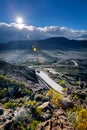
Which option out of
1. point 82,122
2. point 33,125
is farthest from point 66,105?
point 33,125

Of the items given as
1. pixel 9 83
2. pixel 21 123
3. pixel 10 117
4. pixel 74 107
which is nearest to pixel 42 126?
pixel 21 123

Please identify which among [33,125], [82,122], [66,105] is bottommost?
[66,105]

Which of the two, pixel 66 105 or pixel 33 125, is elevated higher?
pixel 33 125

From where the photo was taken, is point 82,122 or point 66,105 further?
point 66,105

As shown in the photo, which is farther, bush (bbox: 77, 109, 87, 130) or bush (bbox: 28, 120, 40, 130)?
bush (bbox: 28, 120, 40, 130)

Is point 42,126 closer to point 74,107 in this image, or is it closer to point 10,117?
point 10,117

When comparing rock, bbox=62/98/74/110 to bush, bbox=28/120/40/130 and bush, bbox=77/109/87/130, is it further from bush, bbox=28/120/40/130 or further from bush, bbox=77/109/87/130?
bush, bbox=28/120/40/130

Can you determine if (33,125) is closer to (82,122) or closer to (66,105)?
(82,122)

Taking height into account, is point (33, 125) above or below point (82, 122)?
below

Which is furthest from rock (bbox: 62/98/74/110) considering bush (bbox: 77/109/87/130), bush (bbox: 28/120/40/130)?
bush (bbox: 28/120/40/130)

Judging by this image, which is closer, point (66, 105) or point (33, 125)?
point (33, 125)

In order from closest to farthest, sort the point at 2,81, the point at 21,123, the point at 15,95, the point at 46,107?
the point at 21,123 → the point at 46,107 → the point at 15,95 → the point at 2,81
